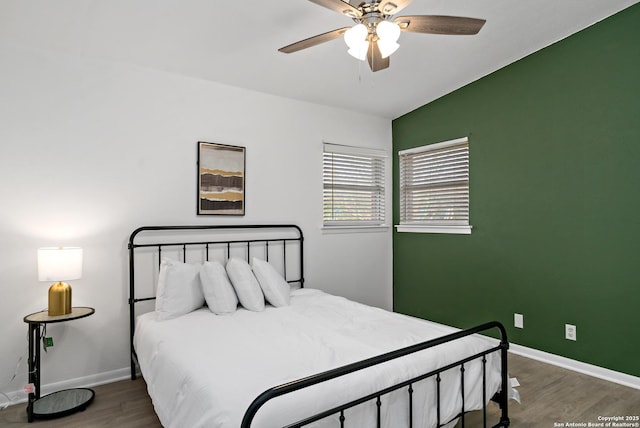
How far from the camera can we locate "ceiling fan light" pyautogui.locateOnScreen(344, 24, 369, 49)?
194 centimetres

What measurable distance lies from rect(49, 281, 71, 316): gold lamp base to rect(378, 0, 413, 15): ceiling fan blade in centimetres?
256

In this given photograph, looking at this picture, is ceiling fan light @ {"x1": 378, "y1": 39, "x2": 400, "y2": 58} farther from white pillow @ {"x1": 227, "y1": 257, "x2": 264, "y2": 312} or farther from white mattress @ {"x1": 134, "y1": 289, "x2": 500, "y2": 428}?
white pillow @ {"x1": 227, "y1": 257, "x2": 264, "y2": 312}

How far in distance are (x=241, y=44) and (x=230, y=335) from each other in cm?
206

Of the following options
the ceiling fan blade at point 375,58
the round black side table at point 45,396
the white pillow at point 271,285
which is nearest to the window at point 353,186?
the white pillow at point 271,285

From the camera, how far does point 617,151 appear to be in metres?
2.87

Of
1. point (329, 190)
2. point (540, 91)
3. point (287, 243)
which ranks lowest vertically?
point (287, 243)

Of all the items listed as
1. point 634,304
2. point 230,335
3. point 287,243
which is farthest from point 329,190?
point 634,304

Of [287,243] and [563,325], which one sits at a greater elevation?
[287,243]

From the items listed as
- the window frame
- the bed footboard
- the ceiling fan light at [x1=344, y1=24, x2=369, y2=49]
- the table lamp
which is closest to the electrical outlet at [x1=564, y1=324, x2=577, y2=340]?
the bed footboard

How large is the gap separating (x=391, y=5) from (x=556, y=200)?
229 centimetres

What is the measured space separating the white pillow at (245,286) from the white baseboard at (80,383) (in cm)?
107

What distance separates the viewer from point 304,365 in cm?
173

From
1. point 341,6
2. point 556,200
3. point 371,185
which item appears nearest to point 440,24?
point 341,6

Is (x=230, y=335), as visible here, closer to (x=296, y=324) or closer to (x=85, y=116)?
(x=296, y=324)
